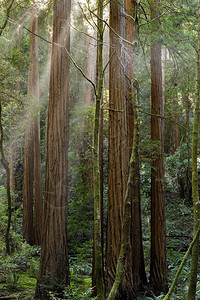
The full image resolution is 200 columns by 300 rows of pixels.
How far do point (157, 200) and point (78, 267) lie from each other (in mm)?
3195

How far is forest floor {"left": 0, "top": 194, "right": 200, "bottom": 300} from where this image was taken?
6.48m

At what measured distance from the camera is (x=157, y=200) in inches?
331

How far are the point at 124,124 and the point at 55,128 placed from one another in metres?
1.63

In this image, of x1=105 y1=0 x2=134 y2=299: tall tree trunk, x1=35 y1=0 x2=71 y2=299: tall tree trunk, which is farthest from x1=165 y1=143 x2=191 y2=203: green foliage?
x1=35 y1=0 x2=71 y2=299: tall tree trunk

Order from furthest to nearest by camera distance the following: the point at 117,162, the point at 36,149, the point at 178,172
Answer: the point at 36,149, the point at 178,172, the point at 117,162

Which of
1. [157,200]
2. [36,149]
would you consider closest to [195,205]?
[157,200]

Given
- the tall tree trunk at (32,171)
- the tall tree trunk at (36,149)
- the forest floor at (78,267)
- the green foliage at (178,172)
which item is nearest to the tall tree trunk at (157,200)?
the forest floor at (78,267)

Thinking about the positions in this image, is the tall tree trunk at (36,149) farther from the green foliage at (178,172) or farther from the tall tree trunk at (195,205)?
the tall tree trunk at (195,205)

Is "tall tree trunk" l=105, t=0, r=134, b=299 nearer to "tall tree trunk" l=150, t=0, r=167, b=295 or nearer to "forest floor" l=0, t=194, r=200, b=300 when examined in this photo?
"forest floor" l=0, t=194, r=200, b=300

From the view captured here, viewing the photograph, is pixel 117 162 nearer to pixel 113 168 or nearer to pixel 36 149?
pixel 113 168

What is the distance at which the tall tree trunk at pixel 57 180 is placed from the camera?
21.0 ft

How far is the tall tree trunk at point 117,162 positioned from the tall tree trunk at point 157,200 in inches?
68.8

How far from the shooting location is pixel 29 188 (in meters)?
14.2

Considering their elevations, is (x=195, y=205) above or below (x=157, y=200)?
below
